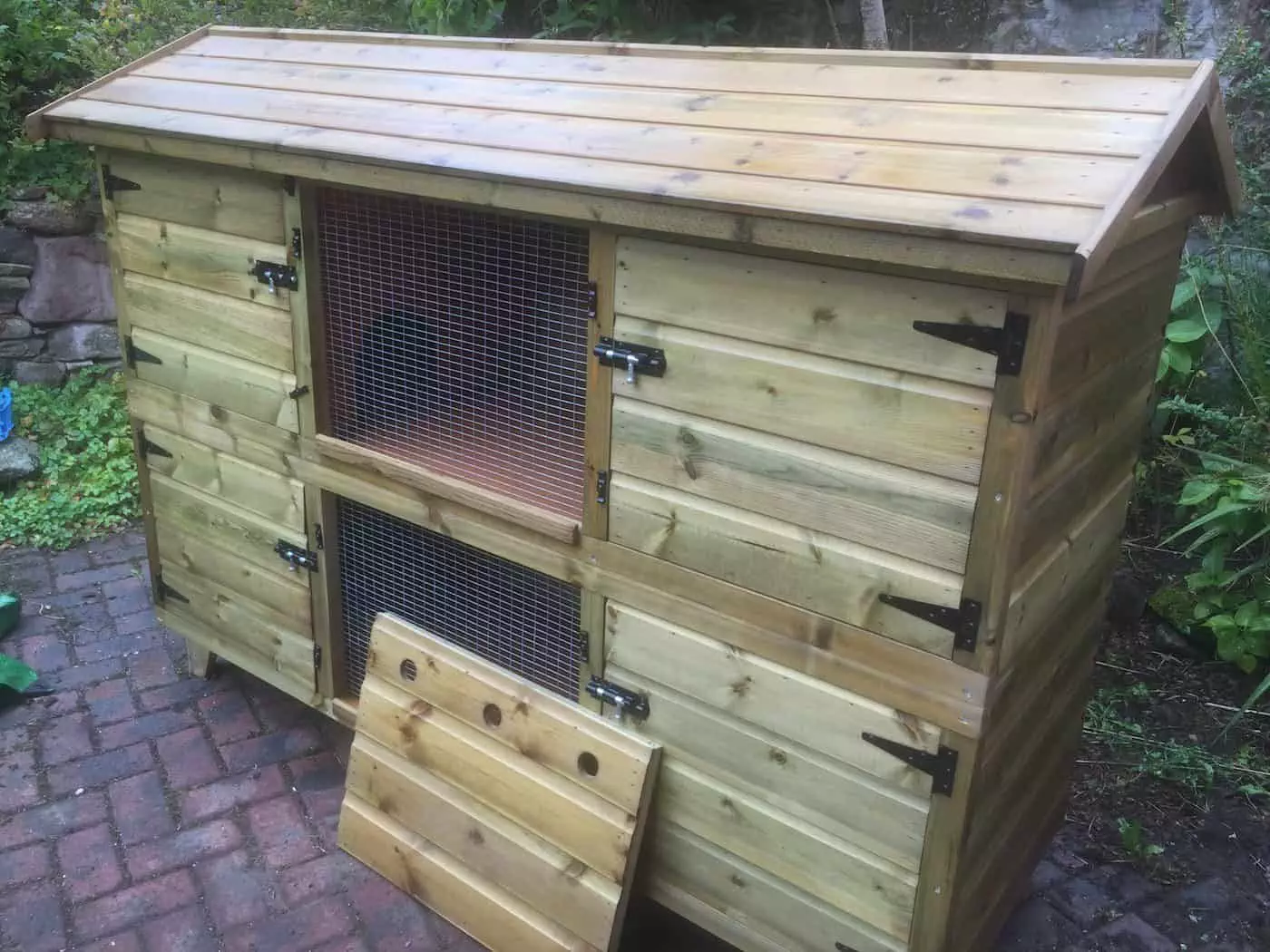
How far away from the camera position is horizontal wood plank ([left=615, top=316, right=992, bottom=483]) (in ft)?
6.06

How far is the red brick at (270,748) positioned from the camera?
3.45 metres

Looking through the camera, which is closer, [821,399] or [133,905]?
[821,399]

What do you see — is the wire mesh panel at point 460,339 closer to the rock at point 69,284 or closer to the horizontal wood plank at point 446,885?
the horizontal wood plank at point 446,885

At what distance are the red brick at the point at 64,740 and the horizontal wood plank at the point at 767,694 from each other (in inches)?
81.2

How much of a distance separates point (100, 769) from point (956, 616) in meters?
2.82

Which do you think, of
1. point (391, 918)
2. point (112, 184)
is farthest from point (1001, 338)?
point (112, 184)

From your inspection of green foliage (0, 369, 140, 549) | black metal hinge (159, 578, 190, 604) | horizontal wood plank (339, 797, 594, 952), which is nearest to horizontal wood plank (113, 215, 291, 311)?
black metal hinge (159, 578, 190, 604)

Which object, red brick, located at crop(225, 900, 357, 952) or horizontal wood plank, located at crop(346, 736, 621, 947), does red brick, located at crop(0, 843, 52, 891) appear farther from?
Result: horizontal wood plank, located at crop(346, 736, 621, 947)

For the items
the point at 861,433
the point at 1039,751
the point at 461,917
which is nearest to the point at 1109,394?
the point at 861,433

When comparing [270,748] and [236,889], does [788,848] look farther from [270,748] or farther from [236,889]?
[270,748]

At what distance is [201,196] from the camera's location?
3006 mm

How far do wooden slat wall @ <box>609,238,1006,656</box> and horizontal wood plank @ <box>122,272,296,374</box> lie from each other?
3.97ft

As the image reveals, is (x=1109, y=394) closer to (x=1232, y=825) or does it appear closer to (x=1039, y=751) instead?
(x=1039, y=751)

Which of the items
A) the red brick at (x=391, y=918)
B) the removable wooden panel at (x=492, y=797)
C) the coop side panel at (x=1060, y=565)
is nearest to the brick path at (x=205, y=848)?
the red brick at (x=391, y=918)
